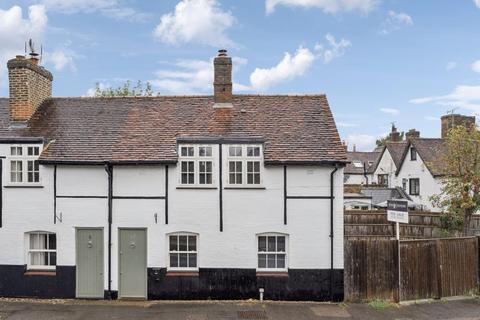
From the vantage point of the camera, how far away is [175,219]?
46.1 feet

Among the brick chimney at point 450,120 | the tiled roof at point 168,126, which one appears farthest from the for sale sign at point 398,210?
the brick chimney at point 450,120

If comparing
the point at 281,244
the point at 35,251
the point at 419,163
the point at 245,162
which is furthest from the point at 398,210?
the point at 419,163

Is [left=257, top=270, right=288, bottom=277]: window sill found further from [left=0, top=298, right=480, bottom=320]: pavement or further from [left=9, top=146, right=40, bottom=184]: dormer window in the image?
[left=9, top=146, right=40, bottom=184]: dormer window

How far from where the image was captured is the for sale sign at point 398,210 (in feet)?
43.0

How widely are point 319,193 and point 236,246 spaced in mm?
3294

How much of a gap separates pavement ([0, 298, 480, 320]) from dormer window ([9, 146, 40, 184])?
4.05 m

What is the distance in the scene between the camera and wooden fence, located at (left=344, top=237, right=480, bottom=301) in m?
13.6

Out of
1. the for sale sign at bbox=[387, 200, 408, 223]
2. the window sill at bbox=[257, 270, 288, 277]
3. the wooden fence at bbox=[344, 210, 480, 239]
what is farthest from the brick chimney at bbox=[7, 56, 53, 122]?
Result: the wooden fence at bbox=[344, 210, 480, 239]

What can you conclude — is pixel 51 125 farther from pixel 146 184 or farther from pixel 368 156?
pixel 368 156

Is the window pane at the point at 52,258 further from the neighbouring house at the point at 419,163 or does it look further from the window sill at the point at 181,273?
the neighbouring house at the point at 419,163

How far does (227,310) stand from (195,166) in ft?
15.6

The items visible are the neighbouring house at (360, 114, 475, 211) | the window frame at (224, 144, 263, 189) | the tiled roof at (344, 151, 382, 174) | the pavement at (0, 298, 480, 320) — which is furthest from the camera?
the tiled roof at (344, 151, 382, 174)

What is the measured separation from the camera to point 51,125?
15.5 meters

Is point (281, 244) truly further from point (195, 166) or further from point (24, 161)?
point (24, 161)
